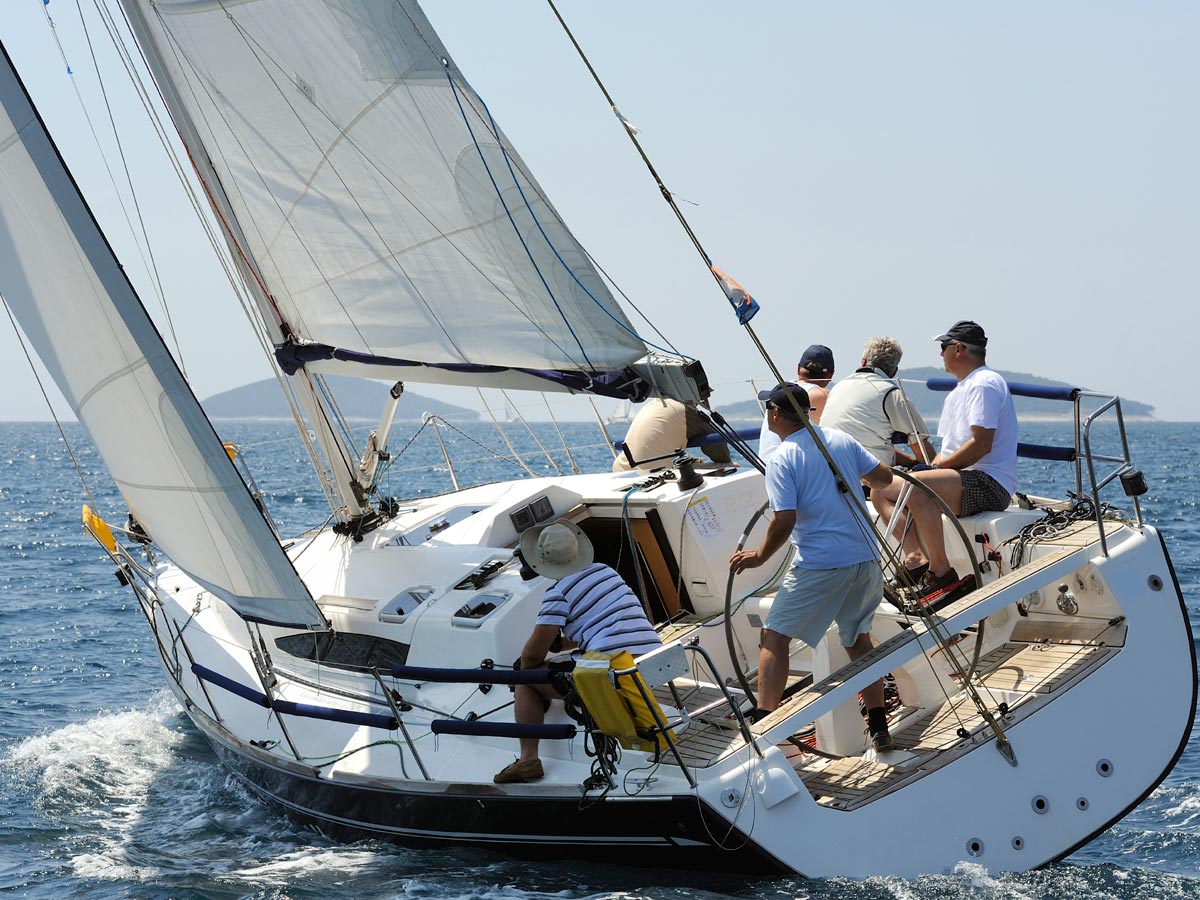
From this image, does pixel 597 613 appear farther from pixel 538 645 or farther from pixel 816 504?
pixel 816 504

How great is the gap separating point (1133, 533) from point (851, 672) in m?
1.55

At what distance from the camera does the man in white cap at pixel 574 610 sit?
520cm

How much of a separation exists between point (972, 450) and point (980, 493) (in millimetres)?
350

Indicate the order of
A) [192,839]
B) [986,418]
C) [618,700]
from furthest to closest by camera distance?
[192,839]
[986,418]
[618,700]

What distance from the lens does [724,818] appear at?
4.82 meters

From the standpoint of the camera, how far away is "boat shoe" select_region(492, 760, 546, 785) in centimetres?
533

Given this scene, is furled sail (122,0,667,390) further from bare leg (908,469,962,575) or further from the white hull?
bare leg (908,469,962,575)

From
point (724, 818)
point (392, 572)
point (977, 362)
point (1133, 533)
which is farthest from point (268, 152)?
point (1133, 533)

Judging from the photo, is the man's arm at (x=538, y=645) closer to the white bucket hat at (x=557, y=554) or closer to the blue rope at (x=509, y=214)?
the white bucket hat at (x=557, y=554)

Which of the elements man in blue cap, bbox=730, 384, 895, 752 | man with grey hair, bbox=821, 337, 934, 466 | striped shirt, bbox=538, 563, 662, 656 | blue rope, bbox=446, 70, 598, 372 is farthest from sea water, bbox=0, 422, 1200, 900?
blue rope, bbox=446, 70, 598, 372

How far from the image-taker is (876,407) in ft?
21.7

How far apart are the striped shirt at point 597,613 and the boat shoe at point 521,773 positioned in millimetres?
578

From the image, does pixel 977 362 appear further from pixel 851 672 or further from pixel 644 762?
pixel 644 762

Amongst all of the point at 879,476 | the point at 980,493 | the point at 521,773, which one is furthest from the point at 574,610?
the point at 980,493
